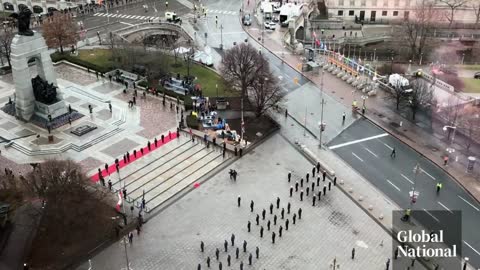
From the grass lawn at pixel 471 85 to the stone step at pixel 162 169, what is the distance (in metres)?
42.9

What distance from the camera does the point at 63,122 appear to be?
228 ft

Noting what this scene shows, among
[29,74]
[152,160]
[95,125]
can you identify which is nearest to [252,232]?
[152,160]

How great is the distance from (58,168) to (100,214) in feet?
17.8

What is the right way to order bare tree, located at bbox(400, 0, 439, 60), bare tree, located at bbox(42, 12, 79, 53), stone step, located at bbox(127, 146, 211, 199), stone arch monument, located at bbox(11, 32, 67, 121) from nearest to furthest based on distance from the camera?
stone step, located at bbox(127, 146, 211, 199) → stone arch monument, located at bbox(11, 32, 67, 121) → bare tree, located at bbox(42, 12, 79, 53) → bare tree, located at bbox(400, 0, 439, 60)

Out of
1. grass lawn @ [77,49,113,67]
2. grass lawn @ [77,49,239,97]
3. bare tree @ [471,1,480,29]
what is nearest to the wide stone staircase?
grass lawn @ [77,49,239,97]

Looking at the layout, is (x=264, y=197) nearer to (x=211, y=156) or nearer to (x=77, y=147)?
(x=211, y=156)

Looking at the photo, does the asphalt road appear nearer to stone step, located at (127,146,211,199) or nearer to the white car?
stone step, located at (127,146,211,199)

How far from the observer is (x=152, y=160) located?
62312 mm

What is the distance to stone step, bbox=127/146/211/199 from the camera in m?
57.5

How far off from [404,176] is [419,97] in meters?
15.2

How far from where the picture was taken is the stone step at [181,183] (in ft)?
184

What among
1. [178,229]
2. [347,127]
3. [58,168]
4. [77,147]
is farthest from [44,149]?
[347,127]

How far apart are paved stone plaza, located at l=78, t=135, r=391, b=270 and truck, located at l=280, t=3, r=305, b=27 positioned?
51.6m

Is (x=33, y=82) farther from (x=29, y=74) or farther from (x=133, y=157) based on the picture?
(x=133, y=157)
